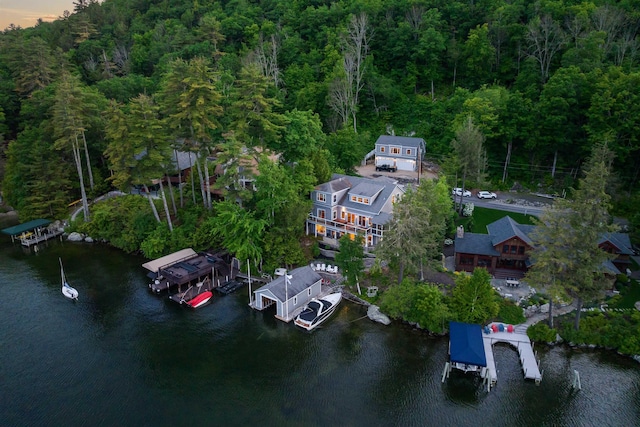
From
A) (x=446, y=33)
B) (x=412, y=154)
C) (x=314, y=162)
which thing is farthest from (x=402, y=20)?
(x=314, y=162)

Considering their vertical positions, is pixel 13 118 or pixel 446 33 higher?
pixel 446 33

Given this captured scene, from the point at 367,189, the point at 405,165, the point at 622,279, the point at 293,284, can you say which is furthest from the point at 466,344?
the point at 405,165

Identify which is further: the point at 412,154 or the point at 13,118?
the point at 13,118

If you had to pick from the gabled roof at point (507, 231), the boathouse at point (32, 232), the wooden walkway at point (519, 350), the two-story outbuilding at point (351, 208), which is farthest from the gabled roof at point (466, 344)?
the boathouse at point (32, 232)

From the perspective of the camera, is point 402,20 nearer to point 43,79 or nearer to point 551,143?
point 551,143

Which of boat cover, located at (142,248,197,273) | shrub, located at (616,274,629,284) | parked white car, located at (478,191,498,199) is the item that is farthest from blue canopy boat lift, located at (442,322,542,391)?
boat cover, located at (142,248,197,273)

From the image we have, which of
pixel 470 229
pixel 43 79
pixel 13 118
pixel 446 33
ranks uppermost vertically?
pixel 446 33

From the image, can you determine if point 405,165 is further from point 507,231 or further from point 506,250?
point 506,250
